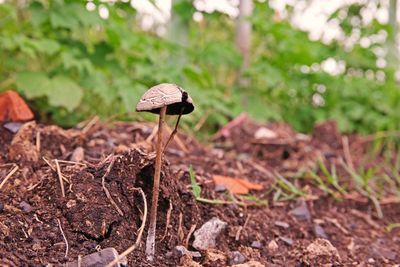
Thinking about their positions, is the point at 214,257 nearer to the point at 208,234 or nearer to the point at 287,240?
the point at 208,234

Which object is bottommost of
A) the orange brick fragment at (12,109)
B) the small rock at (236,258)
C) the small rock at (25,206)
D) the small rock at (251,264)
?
the small rock at (236,258)

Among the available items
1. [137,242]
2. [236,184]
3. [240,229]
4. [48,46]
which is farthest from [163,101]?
[48,46]

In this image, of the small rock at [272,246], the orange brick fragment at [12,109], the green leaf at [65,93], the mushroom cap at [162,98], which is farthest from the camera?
the green leaf at [65,93]

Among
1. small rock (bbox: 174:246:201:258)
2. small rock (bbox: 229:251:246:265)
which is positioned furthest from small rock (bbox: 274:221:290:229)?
small rock (bbox: 174:246:201:258)

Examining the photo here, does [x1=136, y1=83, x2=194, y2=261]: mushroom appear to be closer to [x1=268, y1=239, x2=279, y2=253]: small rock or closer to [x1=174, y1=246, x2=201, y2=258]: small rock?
[x1=174, y1=246, x2=201, y2=258]: small rock

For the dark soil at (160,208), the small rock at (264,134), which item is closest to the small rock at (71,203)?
the dark soil at (160,208)

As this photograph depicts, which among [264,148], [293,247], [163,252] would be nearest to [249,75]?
[264,148]

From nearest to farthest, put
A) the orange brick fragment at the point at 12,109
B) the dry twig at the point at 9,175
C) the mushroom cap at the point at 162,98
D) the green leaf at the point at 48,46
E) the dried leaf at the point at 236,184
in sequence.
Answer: the mushroom cap at the point at 162,98
the dry twig at the point at 9,175
the dried leaf at the point at 236,184
the orange brick fragment at the point at 12,109
the green leaf at the point at 48,46

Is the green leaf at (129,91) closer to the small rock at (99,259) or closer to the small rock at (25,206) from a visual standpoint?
the small rock at (25,206)
